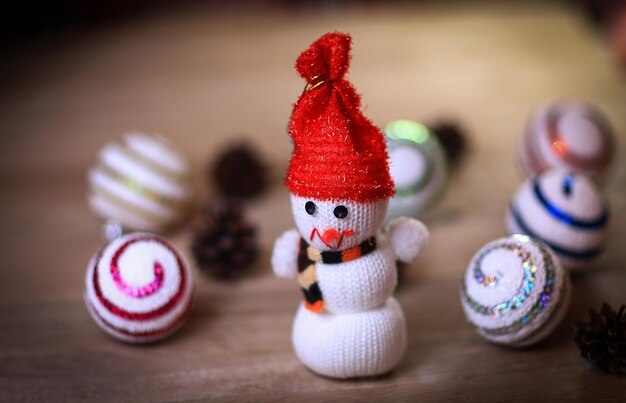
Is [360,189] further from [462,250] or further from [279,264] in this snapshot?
[462,250]

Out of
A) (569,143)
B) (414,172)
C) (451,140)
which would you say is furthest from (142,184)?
(569,143)

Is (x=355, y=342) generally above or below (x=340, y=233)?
below

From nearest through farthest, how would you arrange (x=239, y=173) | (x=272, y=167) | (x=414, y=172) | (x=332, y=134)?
(x=332, y=134)
(x=414, y=172)
(x=239, y=173)
(x=272, y=167)

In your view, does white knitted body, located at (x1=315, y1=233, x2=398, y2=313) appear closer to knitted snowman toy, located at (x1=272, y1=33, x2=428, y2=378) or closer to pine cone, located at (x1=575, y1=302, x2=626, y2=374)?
knitted snowman toy, located at (x1=272, y1=33, x2=428, y2=378)

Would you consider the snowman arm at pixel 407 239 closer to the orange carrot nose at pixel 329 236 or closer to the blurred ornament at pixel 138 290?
the orange carrot nose at pixel 329 236

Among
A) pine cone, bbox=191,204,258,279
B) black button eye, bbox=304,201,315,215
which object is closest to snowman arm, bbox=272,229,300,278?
black button eye, bbox=304,201,315,215

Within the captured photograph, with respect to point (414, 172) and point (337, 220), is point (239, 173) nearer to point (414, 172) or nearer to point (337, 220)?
point (414, 172)

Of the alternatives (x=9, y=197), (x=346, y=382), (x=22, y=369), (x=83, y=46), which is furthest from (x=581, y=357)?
(x=83, y=46)
